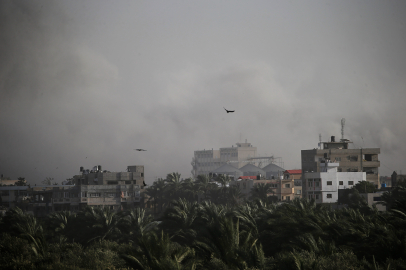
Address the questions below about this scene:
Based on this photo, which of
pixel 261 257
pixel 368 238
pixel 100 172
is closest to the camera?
pixel 261 257

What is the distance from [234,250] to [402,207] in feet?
79.8

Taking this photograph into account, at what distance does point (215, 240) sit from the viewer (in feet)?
126

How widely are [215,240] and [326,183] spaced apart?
7027cm

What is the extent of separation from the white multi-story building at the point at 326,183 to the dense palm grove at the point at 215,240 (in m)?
24.3

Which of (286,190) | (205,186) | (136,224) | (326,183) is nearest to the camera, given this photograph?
(136,224)

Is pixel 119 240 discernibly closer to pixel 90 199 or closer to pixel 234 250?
pixel 234 250

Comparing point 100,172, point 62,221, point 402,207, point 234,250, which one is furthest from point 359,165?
point 234,250

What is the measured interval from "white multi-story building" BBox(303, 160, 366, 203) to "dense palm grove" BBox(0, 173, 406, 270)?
24.3 metres

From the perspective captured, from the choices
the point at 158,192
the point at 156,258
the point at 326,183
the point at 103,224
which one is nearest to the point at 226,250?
the point at 156,258

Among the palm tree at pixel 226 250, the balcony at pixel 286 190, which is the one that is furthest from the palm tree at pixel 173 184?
the palm tree at pixel 226 250

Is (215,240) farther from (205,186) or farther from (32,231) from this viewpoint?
(205,186)

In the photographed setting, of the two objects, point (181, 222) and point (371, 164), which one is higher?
point (371, 164)

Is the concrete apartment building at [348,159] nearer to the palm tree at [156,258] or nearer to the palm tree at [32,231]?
the palm tree at [32,231]

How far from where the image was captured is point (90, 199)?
105062 millimetres
